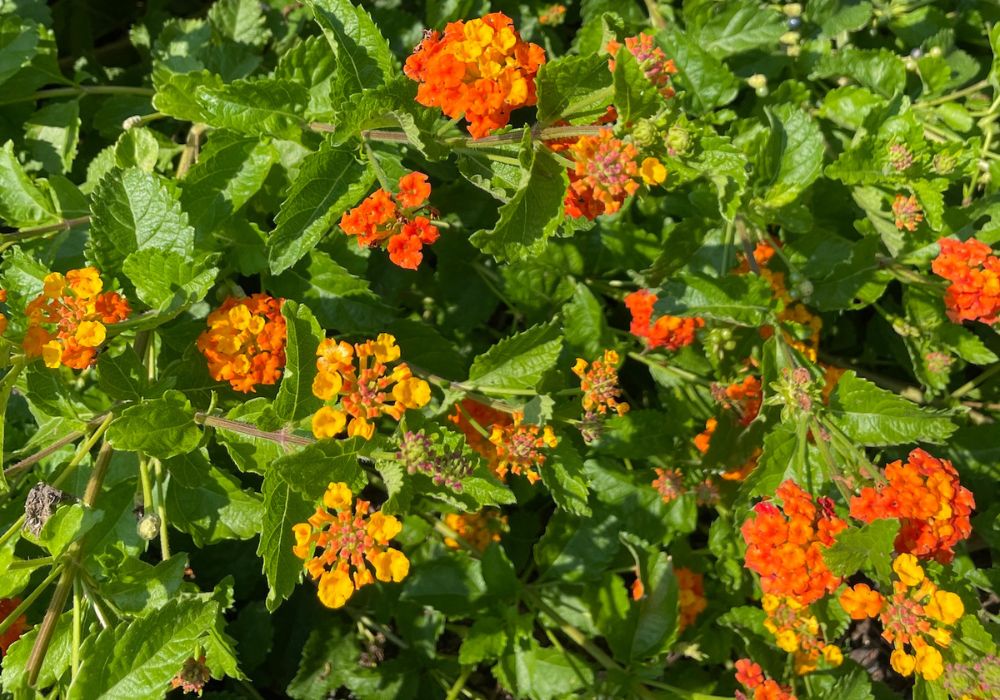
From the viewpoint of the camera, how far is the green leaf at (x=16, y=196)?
2568 millimetres

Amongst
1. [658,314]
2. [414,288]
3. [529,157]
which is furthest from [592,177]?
[414,288]

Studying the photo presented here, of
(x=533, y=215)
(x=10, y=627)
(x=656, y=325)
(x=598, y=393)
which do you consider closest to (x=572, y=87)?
(x=533, y=215)

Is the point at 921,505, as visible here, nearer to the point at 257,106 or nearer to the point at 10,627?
the point at 257,106

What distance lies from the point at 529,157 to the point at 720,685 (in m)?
2.40

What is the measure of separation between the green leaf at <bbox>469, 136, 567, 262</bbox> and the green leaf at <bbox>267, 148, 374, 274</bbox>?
1.64 ft

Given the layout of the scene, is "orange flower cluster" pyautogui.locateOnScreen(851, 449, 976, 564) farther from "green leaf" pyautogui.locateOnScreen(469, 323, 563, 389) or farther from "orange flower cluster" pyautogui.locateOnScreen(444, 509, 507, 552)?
"orange flower cluster" pyautogui.locateOnScreen(444, 509, 507, 552)

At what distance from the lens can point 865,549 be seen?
7.12 feet

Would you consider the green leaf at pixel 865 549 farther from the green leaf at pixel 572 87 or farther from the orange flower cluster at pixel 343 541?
the green leaf at pixel 572 87

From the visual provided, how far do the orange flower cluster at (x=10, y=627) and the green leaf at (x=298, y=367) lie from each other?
1.05 m

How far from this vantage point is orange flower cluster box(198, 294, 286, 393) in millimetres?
2225

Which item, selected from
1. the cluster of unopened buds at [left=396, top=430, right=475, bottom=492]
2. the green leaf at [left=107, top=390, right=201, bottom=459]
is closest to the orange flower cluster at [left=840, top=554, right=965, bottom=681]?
the cluster of unopened buds at [left=396, top=430, right=475, bottom=492]

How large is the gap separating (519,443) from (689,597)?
1321 millimetres

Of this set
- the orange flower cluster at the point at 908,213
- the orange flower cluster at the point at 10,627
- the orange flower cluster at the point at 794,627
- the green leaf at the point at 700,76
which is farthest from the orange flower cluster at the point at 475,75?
the orange flower cluster at the point at 10,627

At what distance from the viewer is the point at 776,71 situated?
340 centimetres
